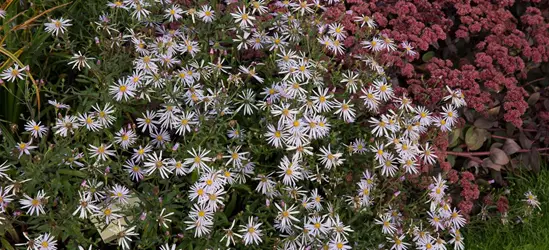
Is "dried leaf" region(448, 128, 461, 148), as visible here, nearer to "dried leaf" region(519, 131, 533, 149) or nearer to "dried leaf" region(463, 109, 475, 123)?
"dried leaf" region(463, 109, 475, 123)

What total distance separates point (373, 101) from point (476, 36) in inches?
41.9

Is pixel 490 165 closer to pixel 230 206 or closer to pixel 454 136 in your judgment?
pixel 454 136

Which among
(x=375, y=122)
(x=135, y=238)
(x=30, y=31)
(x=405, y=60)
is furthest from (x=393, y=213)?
(x=30, y=31)

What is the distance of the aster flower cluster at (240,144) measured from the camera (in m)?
2.79

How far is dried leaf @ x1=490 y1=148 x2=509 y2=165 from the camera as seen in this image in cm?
356

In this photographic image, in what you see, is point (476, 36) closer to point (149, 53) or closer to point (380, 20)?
point (380, 20)

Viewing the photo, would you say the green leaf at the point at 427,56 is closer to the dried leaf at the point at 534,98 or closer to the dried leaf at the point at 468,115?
the dried leaf at the point at 468,115

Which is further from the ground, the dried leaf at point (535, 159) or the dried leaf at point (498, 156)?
the dried leaf at point (498, 156)

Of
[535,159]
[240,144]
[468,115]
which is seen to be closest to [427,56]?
[468,115]

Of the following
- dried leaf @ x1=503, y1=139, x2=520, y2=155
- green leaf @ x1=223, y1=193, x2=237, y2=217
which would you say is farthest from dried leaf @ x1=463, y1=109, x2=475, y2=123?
green leaf @ x1=223, y1=193, x2=237, y2=217

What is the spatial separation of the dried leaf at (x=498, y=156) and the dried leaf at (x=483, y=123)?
5.3 inches

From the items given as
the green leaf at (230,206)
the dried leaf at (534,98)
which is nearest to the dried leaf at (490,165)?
the dried leaf at (534,98)

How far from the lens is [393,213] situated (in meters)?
3.07

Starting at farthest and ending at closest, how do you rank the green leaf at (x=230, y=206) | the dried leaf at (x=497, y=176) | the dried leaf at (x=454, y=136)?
the dried leaf at (x=497, y=176) < the dried leaf at (x=454, y=136) < the green leaf at (x=230, y=206)
